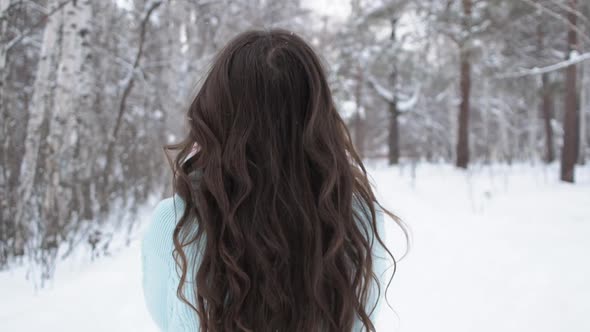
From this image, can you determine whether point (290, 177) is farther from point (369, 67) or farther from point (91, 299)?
point (369, 67)

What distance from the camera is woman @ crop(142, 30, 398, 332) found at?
1.05 meters

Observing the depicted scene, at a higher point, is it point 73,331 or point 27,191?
point 27,191

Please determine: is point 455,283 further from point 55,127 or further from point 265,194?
point 55,127

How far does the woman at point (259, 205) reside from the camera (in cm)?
105

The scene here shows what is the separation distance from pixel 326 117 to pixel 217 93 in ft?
1.03

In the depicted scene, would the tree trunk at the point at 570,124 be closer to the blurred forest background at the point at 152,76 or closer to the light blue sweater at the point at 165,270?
the blurred forest background at the point at 152,76

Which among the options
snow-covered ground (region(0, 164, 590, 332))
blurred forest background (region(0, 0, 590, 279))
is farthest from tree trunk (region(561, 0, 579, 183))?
snow-covered ground (region(0, 164, 590, 332))

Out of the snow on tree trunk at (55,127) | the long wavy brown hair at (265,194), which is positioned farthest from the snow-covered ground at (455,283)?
the long wavy brown hair at (265,194)

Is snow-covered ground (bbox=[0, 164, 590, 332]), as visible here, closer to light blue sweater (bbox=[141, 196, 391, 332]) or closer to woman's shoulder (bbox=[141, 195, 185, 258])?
light blue sweater (bbox=[141, 196, 391, 332])

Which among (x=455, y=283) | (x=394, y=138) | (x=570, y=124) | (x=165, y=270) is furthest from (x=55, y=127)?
(x=394, y=138)

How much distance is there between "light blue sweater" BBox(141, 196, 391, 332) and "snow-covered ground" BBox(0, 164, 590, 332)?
5.05 feet

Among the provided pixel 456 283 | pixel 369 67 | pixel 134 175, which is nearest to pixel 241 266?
pixel 456 283

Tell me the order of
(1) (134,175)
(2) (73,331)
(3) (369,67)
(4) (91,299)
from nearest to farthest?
(2) (73,331) < (4) (91,299) < (1) (134,175) < (3) (369,67)

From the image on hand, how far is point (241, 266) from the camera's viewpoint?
1069 millimetres
